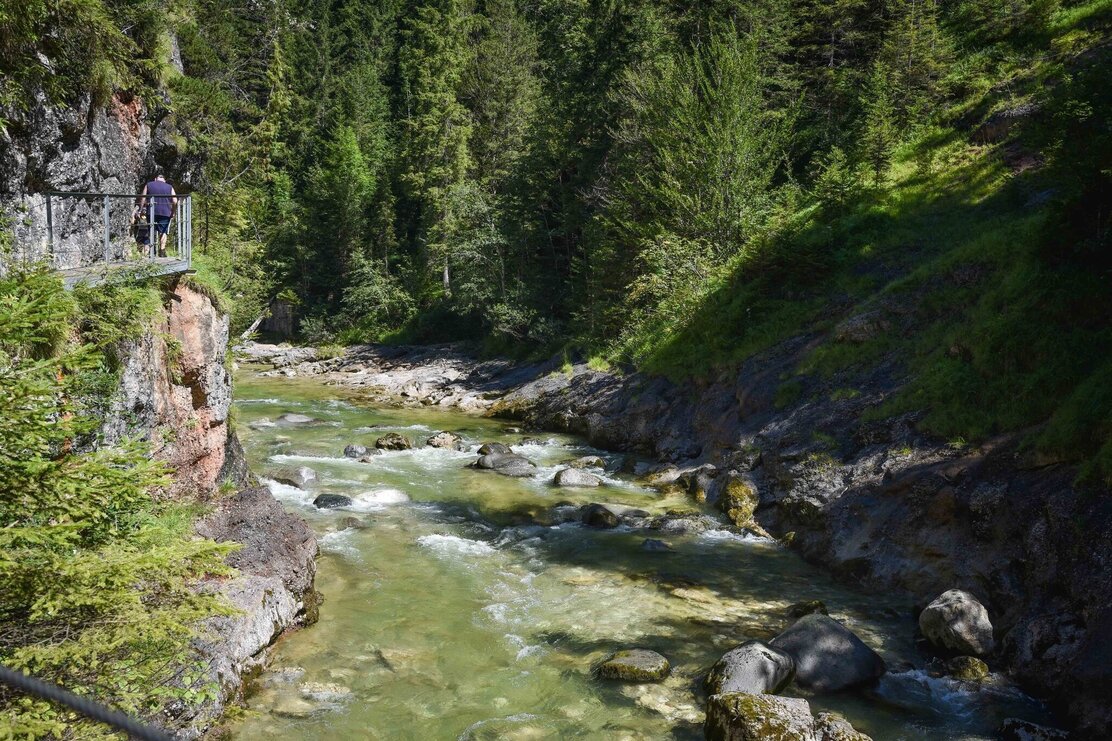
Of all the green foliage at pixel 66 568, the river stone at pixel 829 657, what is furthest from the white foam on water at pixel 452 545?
the green foliage at pixel 66 568

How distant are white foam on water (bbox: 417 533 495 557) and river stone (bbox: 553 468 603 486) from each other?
14.4ft

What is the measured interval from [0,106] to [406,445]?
45.8 ft

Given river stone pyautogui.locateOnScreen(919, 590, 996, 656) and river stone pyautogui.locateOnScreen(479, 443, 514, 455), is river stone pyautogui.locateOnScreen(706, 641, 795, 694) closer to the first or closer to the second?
river stone pyautogui.locateOnScreen(919, 590, 996, 656)

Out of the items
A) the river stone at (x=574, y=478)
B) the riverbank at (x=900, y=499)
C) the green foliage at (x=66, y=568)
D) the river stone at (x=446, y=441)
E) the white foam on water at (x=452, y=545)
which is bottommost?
the white foam on water at (x=452, y=545)

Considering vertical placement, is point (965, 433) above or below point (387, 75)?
below

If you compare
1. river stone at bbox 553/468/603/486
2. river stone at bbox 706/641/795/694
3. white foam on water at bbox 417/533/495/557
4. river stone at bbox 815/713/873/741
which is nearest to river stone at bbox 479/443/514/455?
river stone at bbox 553/468/603/486

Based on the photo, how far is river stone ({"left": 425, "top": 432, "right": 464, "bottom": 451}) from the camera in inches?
869

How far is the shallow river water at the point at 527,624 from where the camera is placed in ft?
27.1

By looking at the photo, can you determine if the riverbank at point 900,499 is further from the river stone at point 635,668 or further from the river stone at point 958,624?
the river stone at point 635,668

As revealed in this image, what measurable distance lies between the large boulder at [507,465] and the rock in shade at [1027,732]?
12.4 meters

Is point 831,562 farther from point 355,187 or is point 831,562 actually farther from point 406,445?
point 355,187

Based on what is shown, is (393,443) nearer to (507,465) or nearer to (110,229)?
(507,465)

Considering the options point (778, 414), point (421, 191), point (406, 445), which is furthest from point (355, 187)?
point (778, 414)

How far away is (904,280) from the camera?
17828 millimetres
